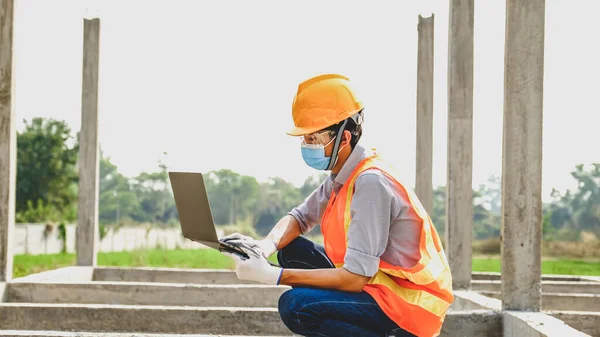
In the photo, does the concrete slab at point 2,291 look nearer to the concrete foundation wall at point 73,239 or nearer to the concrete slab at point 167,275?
the concrete slab at point 167,275

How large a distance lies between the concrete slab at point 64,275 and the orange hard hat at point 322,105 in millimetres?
4525

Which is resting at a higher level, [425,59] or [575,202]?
[425,59]

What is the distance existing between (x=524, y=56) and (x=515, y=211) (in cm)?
98

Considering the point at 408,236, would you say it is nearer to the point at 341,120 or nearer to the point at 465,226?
the point at 341,120

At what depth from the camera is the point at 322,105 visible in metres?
3.62

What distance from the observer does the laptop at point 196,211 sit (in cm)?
362

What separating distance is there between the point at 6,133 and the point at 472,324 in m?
3.98

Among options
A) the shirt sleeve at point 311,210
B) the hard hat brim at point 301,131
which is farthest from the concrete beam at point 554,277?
the hard hat brim at point 301,131

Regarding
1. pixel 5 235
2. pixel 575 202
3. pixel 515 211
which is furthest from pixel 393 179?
pixel 575 202

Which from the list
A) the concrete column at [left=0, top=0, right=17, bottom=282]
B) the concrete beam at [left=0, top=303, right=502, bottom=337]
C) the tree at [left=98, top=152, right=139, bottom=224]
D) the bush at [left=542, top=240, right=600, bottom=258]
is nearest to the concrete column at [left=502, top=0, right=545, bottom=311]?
the concrete beam at [left=0, top=303, right=502, bottom=337]

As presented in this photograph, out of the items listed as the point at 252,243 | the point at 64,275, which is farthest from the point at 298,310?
the point at 64,275

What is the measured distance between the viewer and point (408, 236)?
3.46 metres

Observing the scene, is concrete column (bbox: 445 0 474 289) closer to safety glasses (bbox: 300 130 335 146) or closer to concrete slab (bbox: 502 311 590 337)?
concrete slab (bbox: 502 311 590 337)

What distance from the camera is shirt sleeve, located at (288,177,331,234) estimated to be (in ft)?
13.5
